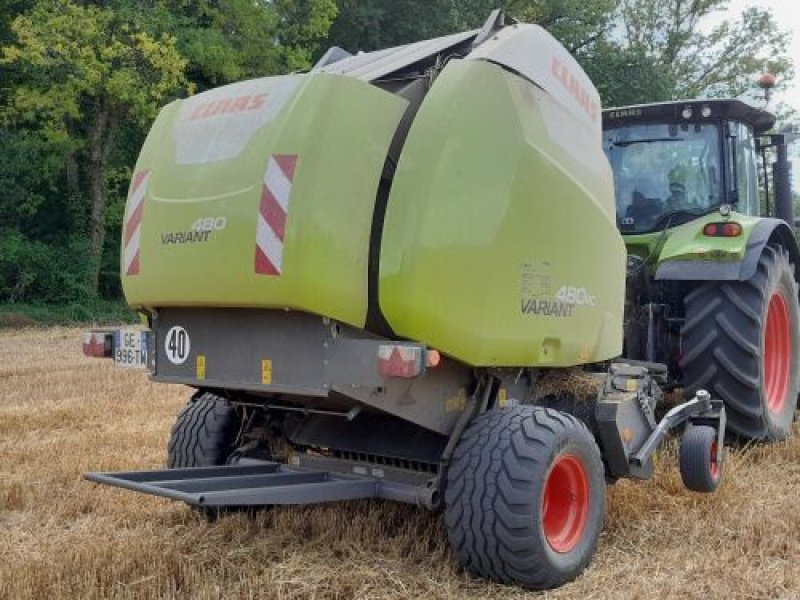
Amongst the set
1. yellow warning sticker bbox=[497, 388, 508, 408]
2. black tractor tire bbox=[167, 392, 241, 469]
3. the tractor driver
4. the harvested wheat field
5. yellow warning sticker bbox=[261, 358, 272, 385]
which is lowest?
the harvested wheat field

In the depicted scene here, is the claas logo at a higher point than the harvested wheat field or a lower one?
higher

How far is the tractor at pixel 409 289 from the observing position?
311 centimetres

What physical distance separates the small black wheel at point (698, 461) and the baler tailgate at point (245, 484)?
4.49 ft

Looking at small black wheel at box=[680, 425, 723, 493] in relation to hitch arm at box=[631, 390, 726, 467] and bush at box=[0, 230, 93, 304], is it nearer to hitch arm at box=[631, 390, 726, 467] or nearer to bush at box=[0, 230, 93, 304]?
hitch arm at box=[631, 390, 726, 467]

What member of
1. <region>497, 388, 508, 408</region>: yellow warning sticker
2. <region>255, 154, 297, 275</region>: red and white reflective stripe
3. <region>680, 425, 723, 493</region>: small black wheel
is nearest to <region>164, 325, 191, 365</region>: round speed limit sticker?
<region>255, 154, 297, 275</region>: red and white reflective stripe

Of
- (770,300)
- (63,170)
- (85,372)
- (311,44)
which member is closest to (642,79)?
(311,44)

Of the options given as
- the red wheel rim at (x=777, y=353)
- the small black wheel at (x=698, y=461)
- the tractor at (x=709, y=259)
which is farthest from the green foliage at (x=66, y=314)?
the small black wheel at (x=698, y=461)

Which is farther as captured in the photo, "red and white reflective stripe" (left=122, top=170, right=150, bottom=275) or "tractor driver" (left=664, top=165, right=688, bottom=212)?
"tractor driver" (left=664, top=165, right=688, bottom=212)

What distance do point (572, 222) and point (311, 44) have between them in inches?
790

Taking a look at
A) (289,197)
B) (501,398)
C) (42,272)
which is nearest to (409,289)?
(289,197)

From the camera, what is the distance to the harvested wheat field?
10.1ft

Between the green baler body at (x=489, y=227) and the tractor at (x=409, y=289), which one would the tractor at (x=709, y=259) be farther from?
the green baler body at (x=489, y=227)

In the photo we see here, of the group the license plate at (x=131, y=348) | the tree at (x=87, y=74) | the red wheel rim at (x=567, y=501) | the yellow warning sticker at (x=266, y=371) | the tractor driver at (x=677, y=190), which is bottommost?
the red wheel rim at (x=567, y=501)

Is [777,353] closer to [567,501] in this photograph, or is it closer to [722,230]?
[722,230]
